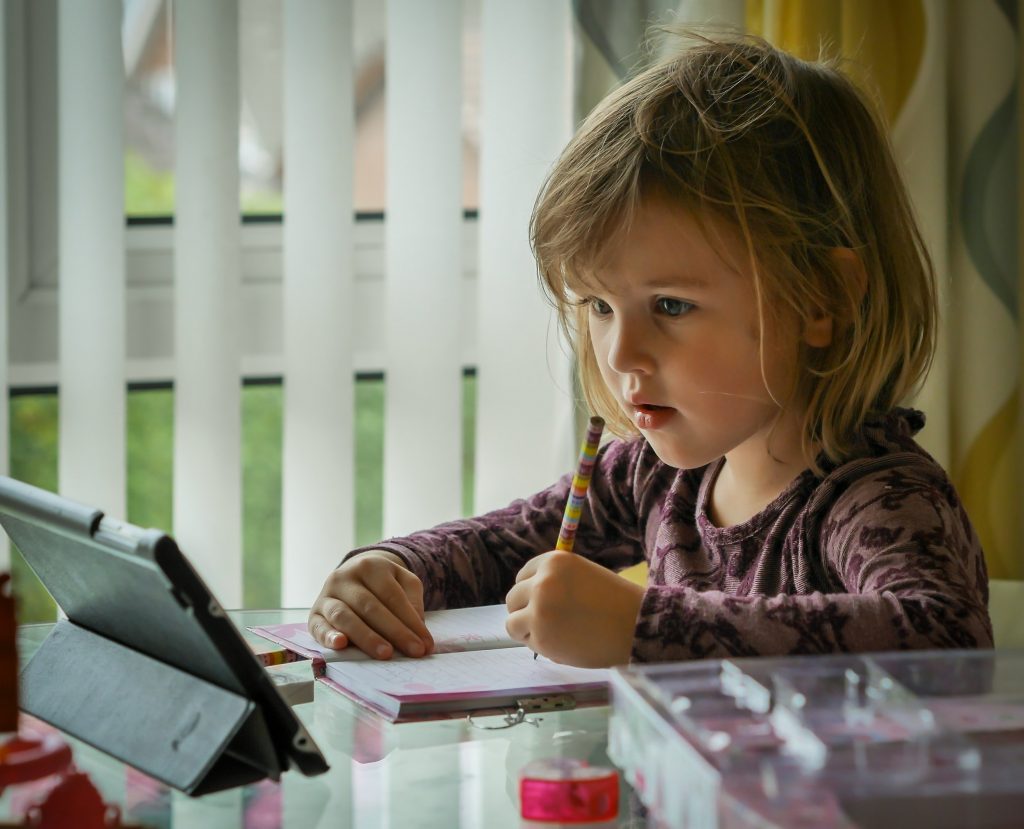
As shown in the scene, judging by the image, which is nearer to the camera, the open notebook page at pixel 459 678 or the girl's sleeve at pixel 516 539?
the open notebook page at pixel 459 678

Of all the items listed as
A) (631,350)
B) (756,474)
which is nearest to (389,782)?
(631,350)

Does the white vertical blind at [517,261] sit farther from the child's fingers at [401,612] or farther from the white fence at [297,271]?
the child's fingers at [401,612]

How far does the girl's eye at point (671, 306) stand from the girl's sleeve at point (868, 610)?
0.66ft

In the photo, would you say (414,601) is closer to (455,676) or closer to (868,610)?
(455,676)

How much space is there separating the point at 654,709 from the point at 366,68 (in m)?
1.34

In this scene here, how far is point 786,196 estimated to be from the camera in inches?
35.9

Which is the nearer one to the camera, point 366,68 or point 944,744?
point 944,744

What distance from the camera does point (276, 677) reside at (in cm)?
83

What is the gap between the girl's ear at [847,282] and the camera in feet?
3.09

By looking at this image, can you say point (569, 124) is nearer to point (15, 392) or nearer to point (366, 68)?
point (366, 68)

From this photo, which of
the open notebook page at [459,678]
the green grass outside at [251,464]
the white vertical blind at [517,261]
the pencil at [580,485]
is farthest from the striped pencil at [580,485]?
the green grass outside at [251,464]

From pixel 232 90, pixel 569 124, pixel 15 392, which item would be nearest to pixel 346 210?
pixel 232 90

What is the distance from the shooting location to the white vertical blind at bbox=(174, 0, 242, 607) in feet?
4.95

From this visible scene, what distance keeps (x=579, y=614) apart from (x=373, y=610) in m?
0.20
